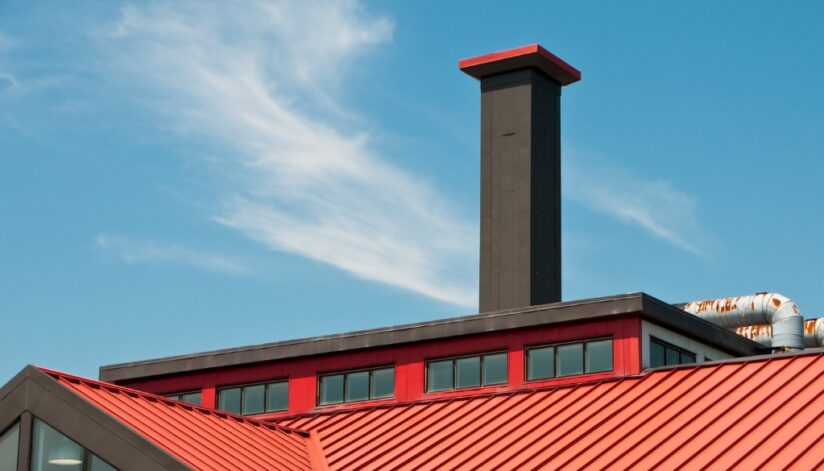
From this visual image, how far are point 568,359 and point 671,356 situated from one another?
2.45 meters

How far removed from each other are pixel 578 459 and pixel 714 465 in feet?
9.91

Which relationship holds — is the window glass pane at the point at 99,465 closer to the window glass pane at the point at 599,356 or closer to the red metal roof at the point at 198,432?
the red metal roof at the point at 198,432

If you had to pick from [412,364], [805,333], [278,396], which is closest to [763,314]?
[805,333]

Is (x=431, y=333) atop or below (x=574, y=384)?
atop

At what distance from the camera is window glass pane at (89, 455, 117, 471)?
24.9m

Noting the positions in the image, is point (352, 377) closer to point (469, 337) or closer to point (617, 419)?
point (469, 337)

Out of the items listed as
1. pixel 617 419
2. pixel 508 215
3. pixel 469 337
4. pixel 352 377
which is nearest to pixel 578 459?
pixel 617 419

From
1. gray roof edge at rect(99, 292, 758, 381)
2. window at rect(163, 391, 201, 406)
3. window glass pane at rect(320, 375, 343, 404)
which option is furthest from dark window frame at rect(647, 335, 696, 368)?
window at rect(163, 391, 201, 406)

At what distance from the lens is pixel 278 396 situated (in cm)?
3462

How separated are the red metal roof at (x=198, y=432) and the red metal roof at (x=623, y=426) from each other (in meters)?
1.20

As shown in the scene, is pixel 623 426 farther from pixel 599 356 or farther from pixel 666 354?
pixel 666 354

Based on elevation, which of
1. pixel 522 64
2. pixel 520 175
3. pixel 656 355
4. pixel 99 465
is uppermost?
pixel 522 64

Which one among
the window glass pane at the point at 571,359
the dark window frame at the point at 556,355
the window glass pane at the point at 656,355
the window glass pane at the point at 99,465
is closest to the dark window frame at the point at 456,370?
the dark window frame at the point at 556,355

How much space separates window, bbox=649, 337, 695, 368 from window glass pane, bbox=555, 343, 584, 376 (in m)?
1.56
